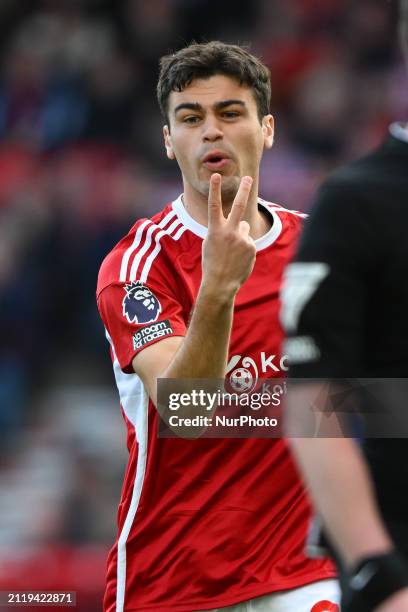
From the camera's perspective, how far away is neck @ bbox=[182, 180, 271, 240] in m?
4.02

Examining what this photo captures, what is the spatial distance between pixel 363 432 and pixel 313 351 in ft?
0.61

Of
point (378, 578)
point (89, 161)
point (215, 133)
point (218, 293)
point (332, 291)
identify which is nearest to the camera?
point (378, 578)

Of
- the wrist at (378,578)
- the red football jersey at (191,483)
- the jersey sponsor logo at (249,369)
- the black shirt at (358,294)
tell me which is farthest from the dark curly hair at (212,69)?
the wrist at (378,578)

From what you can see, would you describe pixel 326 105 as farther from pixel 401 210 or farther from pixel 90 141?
pixel 401 210

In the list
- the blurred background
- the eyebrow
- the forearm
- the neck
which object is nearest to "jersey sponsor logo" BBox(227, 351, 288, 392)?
the neck

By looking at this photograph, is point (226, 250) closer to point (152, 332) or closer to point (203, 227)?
point (152, 332)

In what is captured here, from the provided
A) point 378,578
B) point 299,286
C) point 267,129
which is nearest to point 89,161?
point 267,129

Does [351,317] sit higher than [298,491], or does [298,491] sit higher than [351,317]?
[298,491]

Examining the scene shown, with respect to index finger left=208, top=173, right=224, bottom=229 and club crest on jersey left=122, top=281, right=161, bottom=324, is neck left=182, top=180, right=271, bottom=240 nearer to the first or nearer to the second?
club crest on jersey left=122, top=281, right=161, bottom=324

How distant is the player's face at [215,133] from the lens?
3.94 metres

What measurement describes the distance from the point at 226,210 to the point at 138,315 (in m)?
0.53

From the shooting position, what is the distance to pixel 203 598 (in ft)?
12.1

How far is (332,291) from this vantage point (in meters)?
1.86

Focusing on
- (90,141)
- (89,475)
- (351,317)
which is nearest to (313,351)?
(351,317)
